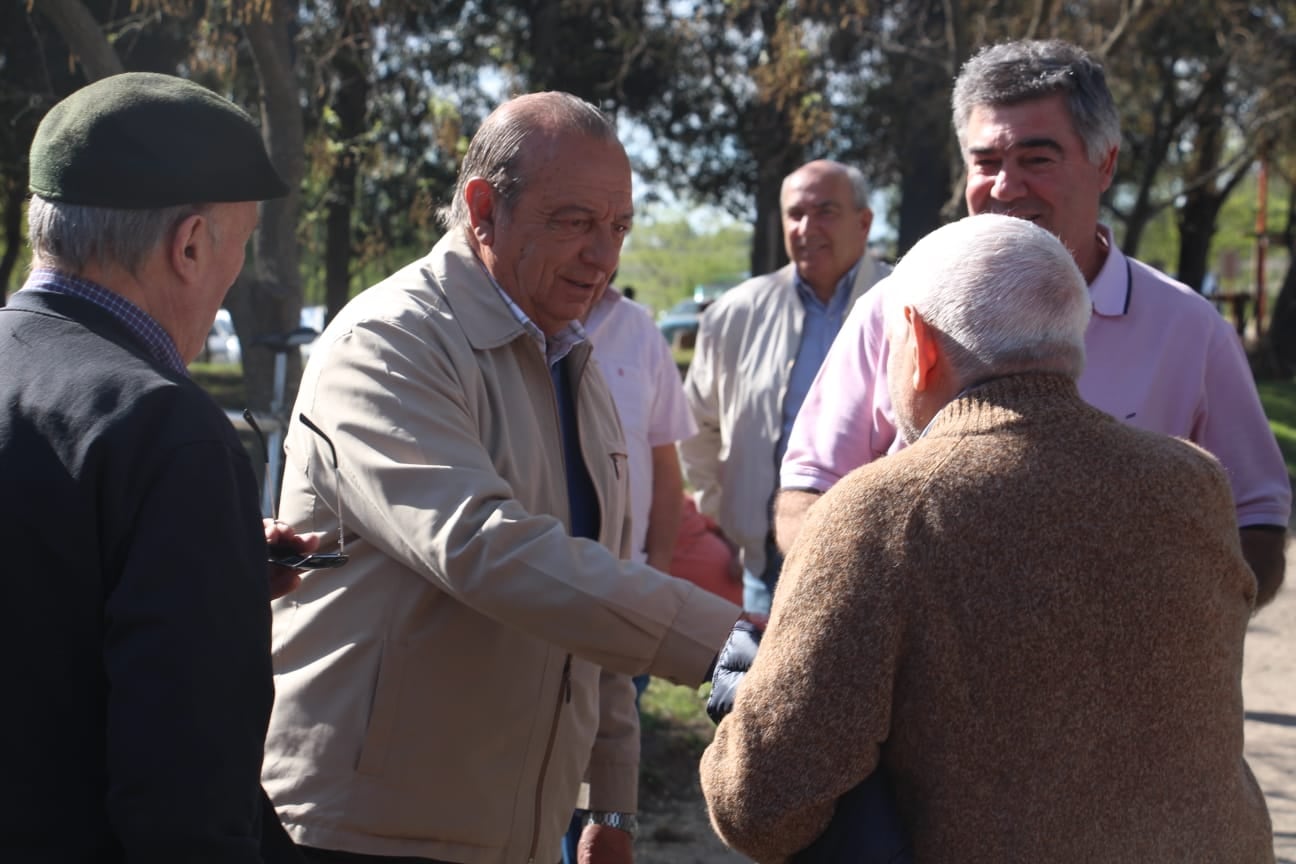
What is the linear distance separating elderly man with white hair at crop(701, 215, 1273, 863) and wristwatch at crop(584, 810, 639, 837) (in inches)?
44.7

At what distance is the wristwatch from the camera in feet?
9.76

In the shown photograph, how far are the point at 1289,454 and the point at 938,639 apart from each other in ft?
48.0

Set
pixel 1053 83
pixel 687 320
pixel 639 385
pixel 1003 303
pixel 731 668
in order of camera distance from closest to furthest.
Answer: pixel 1003 303
pixel 731 668
pixel 1053 83
pixel 639 385
pixel 687 320

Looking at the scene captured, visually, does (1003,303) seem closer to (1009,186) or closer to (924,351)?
(924,351)

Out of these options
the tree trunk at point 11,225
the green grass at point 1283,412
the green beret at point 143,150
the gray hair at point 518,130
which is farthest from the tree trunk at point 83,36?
the green grass at point 1283,412

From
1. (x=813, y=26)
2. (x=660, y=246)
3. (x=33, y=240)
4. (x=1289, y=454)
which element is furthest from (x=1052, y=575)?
(x=660, y=246)

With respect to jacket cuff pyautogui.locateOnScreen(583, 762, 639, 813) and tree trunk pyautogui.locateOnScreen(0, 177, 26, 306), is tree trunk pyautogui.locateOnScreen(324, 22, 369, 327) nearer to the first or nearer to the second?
tree trunk pyautogui.locateOnScreen(0, 177, 26, 306)

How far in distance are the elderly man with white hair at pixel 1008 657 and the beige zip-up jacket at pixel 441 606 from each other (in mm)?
500

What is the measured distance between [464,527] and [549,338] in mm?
625

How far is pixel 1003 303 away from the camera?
1913 mm

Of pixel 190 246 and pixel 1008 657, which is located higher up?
pixel 190 246

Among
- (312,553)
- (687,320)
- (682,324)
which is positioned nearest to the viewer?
(312,553)

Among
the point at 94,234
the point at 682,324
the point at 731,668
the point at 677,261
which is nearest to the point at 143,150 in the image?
the point at 94,234

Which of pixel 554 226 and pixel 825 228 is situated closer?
pixel 554 226
